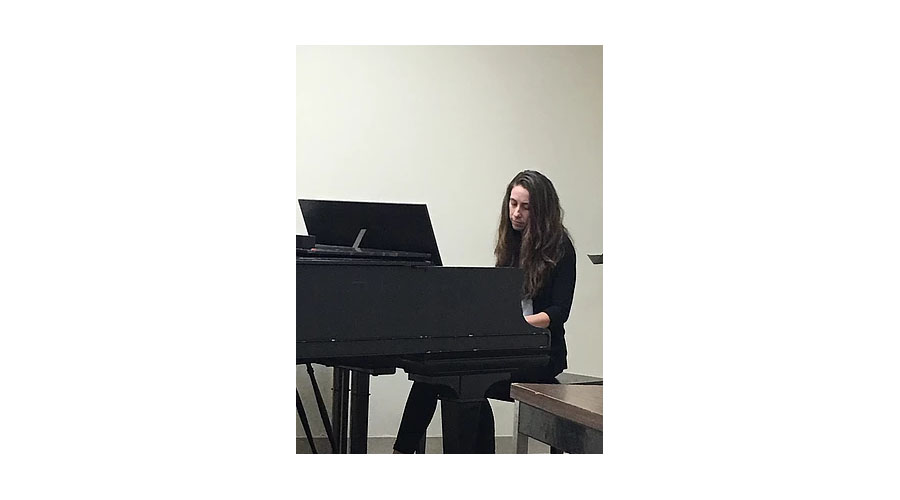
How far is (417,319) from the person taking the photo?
3146mm

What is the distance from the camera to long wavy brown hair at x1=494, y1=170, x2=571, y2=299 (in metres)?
3.37

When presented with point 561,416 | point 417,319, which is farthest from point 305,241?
point 561,416

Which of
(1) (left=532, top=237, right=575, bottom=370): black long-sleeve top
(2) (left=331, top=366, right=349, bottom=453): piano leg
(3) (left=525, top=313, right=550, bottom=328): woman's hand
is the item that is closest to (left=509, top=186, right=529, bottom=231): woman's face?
(1) (left=532, top=237, right=575, bottom=370): black long-sleeve top

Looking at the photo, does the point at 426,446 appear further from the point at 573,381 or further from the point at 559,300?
the point at 559,300

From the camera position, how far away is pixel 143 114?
9.25ft

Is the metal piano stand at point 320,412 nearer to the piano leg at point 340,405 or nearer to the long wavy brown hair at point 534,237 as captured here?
the piano leg at point 340,405

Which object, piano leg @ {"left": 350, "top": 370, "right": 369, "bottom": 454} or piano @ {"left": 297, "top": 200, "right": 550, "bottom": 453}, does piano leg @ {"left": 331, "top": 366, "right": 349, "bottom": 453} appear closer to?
piano leg @ {"left": 350, "top": 370, "right": 369, "bottom": 454}

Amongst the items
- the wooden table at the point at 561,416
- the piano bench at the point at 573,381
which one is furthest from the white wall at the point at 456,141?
the wooden table at the point at 561,416

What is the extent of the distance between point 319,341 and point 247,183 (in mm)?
506

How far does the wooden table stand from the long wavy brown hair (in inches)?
16.9

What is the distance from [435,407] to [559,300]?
0.53 metres
